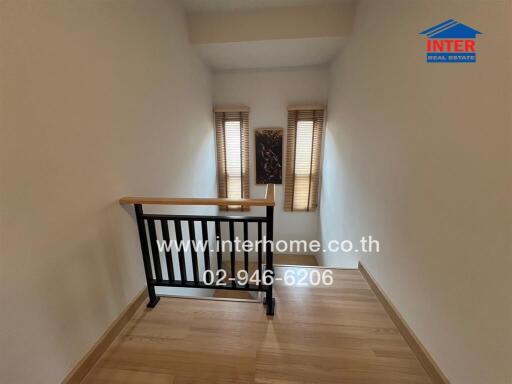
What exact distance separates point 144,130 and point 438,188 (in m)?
2.02

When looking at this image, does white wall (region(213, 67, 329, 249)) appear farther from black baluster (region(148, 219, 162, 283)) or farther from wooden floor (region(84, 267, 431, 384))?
wooden floor (region(84, 267, 431, 384))

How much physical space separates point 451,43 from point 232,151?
3106mm

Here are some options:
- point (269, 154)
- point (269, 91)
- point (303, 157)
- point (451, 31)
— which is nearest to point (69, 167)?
point (451, 31)

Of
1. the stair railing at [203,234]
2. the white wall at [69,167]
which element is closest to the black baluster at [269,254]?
the stair railing at [203,234]

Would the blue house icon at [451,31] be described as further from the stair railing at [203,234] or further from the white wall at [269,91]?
the white wall at [269,91]

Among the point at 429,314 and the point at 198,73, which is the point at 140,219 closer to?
the point at 429,314

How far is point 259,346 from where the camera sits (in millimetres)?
1217

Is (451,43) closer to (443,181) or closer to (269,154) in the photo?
(443,181)

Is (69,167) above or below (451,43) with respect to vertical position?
below

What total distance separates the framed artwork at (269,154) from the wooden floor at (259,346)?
2.48m

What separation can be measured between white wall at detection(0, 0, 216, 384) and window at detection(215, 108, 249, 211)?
1872 millimetres

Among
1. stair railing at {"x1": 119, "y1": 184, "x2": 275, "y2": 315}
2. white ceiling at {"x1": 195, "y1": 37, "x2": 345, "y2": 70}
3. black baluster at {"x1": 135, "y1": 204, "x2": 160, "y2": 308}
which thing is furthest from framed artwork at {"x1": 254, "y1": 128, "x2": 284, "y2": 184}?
black baluster at {"x1": 135, "y1": 204, "x2": 160, "y2": 308}

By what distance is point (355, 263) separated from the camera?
7.00 feet

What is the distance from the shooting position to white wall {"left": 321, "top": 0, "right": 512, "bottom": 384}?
766mm
